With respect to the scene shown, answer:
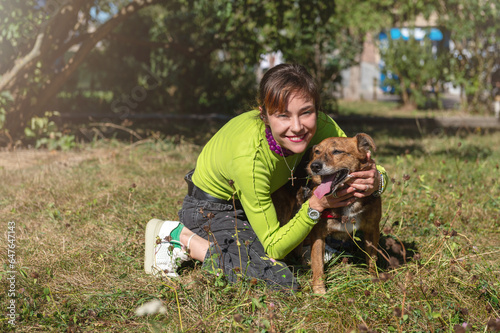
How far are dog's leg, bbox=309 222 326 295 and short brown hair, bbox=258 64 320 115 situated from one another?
0.84 metres

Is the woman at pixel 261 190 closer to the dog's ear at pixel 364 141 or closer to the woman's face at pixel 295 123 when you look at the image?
the woman's face at pixel 295 123

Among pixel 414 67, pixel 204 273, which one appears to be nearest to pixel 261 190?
pixel 204 273

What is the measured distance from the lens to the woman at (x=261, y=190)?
2902 mm

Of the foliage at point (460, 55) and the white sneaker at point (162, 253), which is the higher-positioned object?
the foliage at point (460, 55)

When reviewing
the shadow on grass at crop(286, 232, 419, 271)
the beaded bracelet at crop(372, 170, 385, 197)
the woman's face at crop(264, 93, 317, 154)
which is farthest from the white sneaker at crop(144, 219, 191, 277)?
the beaded bracelet at crop(372, 170, 385, 197)

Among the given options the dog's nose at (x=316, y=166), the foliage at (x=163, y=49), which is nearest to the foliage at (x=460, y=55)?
the foliage at (x=163, y=49)

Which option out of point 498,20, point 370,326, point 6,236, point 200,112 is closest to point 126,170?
point 6,236

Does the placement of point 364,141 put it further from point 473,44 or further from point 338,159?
point 473,44

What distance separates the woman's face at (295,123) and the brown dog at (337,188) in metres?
0.16

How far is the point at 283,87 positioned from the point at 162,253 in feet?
4.71

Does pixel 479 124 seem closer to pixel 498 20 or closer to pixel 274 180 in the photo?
pixel 498 20

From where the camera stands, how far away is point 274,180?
3.27m

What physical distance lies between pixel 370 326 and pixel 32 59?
686 centimetres

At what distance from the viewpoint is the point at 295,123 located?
288 cm
